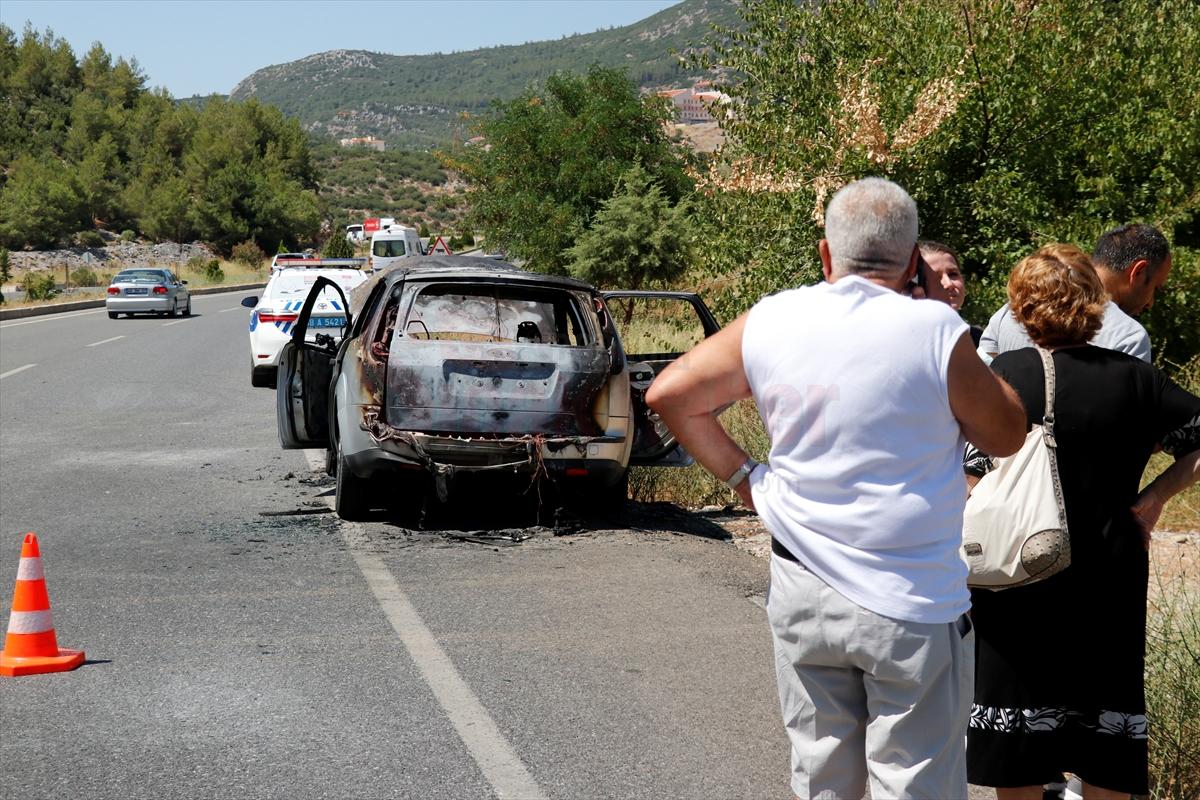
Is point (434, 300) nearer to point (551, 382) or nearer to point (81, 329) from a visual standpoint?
point (551, 382)

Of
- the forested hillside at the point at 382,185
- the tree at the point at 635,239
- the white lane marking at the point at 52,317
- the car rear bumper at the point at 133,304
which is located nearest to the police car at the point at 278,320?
the tree at the point at 635,239

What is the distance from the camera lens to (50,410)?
15.7m

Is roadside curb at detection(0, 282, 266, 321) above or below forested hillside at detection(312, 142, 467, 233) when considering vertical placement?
below

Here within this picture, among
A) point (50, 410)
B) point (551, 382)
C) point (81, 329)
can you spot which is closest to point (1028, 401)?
point (551, 382)

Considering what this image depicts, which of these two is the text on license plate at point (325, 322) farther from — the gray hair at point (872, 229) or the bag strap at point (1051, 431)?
the gray hair at point (872, 229)

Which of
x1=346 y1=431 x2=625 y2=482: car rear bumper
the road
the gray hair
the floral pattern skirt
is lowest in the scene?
the road

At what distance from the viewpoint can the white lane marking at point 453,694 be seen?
4590mm

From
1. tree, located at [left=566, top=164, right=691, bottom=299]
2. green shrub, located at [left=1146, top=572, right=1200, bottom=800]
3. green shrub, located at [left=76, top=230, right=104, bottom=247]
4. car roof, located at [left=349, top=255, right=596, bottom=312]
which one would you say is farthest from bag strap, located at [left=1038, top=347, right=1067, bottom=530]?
green shrub, located at [left=76, top=230, right=104, bottom=247]

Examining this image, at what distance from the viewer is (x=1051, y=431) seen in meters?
3.56

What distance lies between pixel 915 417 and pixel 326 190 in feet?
479

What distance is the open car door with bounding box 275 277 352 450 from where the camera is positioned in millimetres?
10031

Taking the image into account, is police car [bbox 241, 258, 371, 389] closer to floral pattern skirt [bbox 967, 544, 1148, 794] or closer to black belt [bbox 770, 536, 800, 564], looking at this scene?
floral pattern skirt [bbox 967, 544, 1148, 794]

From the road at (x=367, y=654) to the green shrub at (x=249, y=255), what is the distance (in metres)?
73.4

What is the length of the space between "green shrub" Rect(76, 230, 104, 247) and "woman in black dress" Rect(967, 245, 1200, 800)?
84.7m
